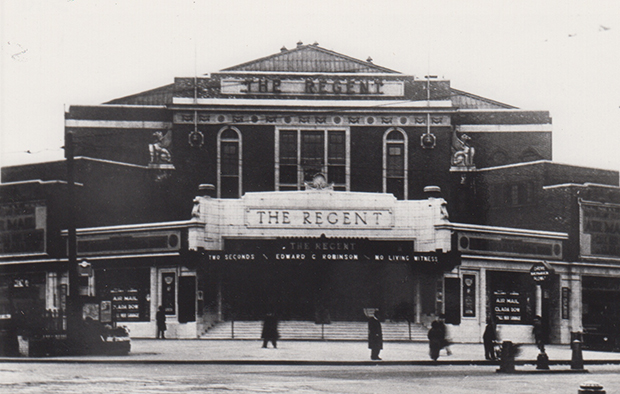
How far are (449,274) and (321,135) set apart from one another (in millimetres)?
9699

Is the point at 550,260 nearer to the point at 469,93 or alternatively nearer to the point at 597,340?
the point at 597,340

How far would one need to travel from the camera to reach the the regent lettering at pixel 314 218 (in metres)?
37.7

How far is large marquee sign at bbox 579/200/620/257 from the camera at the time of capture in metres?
40.1

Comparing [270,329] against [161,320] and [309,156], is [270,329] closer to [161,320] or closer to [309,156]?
[161,320]

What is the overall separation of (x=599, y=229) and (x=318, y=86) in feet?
48.3

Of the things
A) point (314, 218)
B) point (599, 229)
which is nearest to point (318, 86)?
point (314, 218)

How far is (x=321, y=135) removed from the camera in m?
42.0

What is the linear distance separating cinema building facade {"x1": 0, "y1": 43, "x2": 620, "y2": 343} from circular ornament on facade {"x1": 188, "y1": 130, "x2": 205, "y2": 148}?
0.22 ft

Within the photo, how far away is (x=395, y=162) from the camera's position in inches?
1671

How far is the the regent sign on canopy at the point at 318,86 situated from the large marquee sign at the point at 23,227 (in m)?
10.2

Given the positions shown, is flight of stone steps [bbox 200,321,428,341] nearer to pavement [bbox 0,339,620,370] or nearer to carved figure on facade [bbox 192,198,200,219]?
pavement [bbox 0,339,620,370]

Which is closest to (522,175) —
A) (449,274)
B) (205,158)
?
(449,274)

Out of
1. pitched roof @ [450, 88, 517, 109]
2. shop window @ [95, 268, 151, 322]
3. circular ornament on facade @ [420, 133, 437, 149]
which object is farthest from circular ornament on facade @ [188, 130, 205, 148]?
pitched roof @ [450, 88, 517, 109]

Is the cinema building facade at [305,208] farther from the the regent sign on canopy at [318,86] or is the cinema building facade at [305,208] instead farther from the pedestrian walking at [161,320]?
the pedestrian walking at [161,320]
